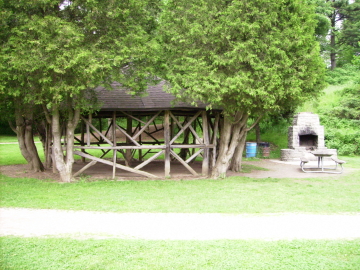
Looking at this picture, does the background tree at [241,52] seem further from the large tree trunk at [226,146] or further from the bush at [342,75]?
the bush at [342,75]

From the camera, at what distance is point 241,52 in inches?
464

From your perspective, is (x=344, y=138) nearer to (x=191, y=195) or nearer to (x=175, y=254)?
(x=191, y=195)

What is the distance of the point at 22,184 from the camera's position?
41.1 ft

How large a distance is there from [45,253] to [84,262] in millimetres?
784

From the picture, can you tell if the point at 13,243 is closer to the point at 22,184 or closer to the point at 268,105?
the point at 22,184

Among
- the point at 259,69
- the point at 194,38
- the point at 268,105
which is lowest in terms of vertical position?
the point at 268,105

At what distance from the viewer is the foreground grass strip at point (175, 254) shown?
5164 millimetres

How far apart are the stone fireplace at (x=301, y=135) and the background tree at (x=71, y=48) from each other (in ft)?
41.1

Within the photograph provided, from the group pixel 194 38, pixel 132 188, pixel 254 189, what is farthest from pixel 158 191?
pixel 194 38

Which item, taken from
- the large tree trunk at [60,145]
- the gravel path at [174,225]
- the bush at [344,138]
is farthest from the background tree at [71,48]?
the bush at [344,138]

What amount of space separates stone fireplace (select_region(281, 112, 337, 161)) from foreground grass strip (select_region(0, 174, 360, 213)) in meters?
7.69

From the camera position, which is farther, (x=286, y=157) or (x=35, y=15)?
(x=286, y=157)

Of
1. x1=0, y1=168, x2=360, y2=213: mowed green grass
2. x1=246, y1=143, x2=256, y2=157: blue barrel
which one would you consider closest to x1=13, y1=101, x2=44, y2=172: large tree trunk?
x1=0, y1=168, x2=360, y2=213: mowed green grass

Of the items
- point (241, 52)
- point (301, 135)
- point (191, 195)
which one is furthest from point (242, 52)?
point (301, 135)
